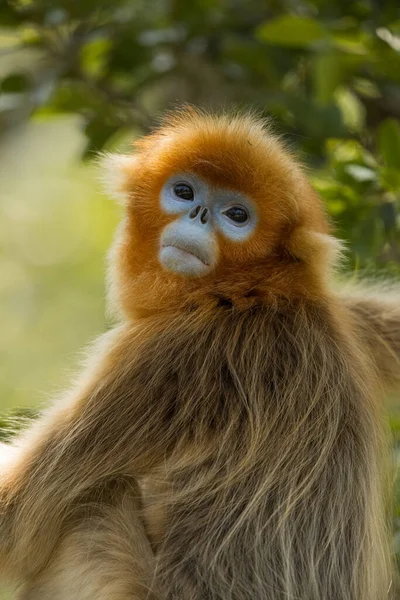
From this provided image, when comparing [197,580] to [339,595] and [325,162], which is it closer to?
[339,595]

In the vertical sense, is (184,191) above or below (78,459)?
above

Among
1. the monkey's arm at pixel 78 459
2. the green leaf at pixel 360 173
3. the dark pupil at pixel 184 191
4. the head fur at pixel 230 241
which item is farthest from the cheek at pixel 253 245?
the green leaf at pixel 360 173

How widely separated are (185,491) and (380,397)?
2.93 feet

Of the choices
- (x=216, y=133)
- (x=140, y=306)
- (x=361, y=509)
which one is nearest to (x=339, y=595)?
(x=361, y=509)

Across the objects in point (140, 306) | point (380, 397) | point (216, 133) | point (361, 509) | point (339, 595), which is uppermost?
point (216, 133)

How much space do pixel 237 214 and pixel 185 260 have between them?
0.90 feet

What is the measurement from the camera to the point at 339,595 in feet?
10.6

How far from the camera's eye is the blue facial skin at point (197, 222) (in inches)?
138

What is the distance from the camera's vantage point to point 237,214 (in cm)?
364

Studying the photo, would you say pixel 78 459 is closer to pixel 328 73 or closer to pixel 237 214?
pixel 237 214

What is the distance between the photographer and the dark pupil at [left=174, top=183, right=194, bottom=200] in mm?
3678

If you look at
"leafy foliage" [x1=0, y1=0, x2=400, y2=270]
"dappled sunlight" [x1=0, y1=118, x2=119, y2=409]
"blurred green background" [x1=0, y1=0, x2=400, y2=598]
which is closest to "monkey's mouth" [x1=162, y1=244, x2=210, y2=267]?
"blurred green background" [x1=0, y1=0, x2=400, y2=598]

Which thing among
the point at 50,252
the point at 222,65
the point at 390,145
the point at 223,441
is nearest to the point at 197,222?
the point at 223,441

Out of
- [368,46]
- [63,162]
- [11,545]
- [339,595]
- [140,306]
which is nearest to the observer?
[339,595]
